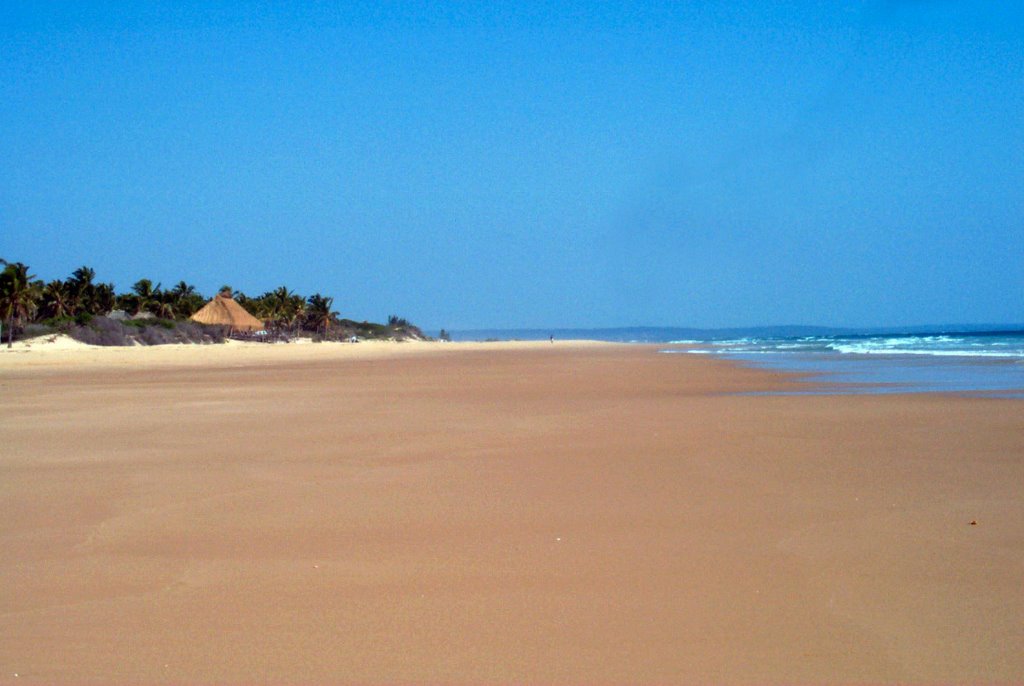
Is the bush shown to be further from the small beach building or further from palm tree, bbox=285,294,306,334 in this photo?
palm tree, bbox=285,294,306,334

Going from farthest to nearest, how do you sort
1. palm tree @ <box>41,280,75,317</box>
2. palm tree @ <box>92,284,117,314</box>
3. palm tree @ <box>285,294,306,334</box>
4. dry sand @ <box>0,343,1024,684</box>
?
1. palm tree @ <box>285,294,306,334</box>
2. palm tree @ <box>92,284,117,314</box>
3. palm tree @ <box>41,280,75,317</box>
4. dry sand @ <box>0,343,1024,684</box>

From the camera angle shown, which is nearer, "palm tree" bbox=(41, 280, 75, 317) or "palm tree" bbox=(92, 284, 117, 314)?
"palm tree" bbox=(41, 280, 75, 317)

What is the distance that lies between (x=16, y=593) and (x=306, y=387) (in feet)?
50.0

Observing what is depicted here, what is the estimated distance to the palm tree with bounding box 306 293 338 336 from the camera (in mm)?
79875

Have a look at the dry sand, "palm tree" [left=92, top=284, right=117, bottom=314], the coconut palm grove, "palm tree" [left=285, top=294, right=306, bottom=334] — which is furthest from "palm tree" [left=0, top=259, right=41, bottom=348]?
the dry sand

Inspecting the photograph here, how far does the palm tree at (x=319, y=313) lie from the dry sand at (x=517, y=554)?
70.0m

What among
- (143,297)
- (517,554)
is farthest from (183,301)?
(517,554)

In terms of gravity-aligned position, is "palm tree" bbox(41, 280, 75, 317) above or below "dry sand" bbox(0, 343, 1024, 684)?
above

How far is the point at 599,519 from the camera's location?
585 cm

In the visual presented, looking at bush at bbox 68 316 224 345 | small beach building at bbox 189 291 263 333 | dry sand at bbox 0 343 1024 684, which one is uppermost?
small beach building at bbox 189 291 263 333

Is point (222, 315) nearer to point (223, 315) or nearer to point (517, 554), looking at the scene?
point (223, 315)

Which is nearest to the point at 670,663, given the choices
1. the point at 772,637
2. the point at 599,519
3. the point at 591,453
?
the point at 772,637

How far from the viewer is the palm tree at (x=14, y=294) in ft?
154

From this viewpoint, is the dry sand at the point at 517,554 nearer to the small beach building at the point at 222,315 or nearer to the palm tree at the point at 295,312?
the small beach building at the point at 222,315
